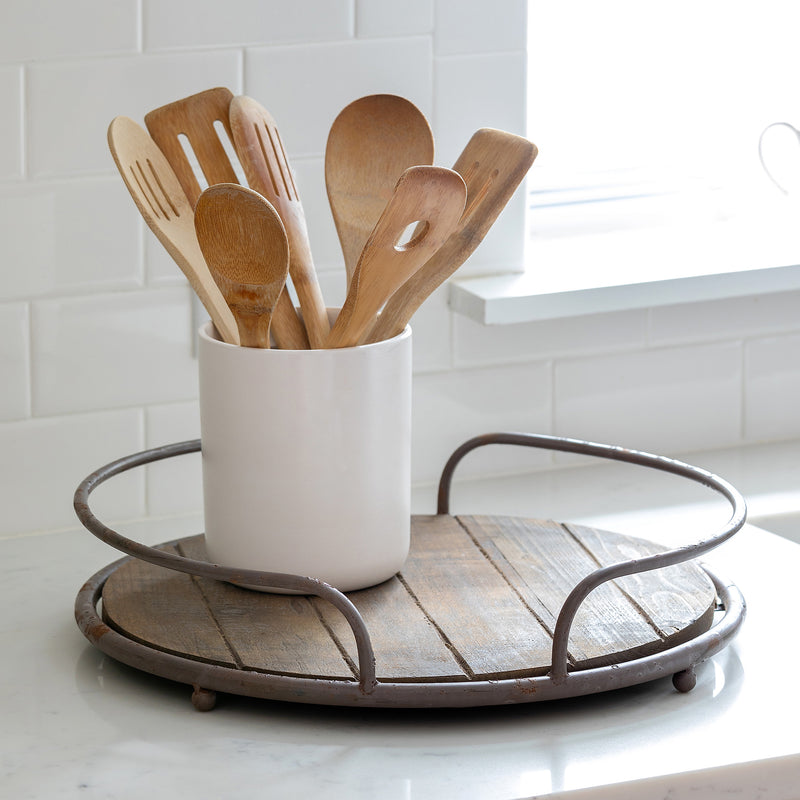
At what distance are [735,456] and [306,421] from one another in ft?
2.25

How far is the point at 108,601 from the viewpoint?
2.87 ft

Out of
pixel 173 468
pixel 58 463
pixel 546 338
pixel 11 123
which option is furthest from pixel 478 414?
pixel 11 123

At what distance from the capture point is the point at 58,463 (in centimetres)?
113

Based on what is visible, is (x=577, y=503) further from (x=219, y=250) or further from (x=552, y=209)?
(x=219, y=250)

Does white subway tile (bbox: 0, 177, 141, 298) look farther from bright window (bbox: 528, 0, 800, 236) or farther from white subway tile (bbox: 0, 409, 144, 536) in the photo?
bright window (bbox: 528, 0, 800, 236)

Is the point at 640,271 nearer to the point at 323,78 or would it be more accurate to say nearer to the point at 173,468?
the point at 323,78

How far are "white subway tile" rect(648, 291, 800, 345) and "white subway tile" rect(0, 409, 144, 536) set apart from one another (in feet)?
1.82

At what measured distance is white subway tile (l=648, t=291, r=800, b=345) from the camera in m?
1.34

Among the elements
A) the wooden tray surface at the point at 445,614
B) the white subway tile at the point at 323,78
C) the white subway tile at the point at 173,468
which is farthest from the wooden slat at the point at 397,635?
the white subway tile at the point at 323,78

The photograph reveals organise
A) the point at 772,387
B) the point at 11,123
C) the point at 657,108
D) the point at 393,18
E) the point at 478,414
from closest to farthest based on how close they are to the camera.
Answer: the point at 11,123, the point at 393,18, the point at 478,414, the point at 772,387, the point at 657,108

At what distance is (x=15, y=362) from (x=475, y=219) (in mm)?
457

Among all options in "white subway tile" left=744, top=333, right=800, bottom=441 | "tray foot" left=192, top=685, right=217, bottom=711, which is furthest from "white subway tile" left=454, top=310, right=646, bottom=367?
"tray foot" left=192, top=685, right=217, bottom=711

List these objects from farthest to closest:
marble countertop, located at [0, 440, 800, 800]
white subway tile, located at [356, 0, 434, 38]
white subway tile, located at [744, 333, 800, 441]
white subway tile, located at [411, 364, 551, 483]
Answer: white subway tile, located at [744, 333, 800, 441] < white subway tile, located at [411, 364, 551, 483] < white subway tile, located at [356, 0, 434, 38] < marble countertop, located at [0, 440, 800, 800]

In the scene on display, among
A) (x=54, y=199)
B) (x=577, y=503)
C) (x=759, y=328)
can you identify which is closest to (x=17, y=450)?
(x=54, y=199)
